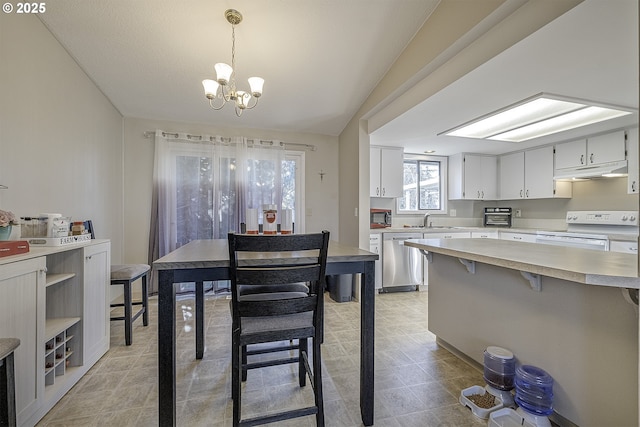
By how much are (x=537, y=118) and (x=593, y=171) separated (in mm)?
1202

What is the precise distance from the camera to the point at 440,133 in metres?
3.36

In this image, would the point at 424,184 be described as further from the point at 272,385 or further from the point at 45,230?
the point at 45,230

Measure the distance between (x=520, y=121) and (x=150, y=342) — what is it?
14.1 feet

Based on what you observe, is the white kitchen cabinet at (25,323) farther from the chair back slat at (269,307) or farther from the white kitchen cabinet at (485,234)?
the white kitchen cabinet at (485,234)

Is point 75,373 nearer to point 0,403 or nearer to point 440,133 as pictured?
point 0,403

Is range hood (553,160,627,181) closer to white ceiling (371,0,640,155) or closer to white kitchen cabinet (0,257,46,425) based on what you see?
white ceiling (371,0,640,155)

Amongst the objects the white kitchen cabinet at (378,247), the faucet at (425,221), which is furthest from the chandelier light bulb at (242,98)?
the faucet at (425,221)

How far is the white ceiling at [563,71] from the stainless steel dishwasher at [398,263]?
1.57 metres

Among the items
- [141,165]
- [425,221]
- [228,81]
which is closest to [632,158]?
[425,221]

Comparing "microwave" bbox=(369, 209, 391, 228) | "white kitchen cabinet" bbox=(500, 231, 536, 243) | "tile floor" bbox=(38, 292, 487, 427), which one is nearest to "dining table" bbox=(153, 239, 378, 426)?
"tile floor" bbox=(38, 292, 487, 427)

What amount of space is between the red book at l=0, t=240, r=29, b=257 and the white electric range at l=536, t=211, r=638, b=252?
486cm

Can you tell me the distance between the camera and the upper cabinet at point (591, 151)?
308cm

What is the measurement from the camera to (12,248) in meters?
1.36

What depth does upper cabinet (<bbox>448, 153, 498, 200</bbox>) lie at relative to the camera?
444 cm
